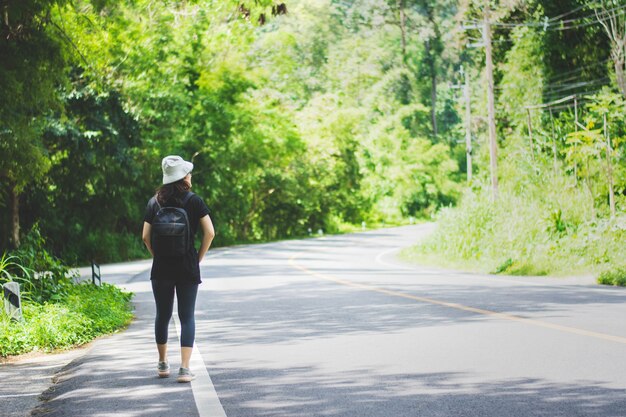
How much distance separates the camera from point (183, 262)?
25.1ft

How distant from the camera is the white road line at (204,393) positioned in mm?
6523

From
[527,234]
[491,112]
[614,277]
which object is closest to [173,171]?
[614,277]

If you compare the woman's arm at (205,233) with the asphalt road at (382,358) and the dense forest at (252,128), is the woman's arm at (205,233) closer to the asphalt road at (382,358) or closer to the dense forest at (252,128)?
the asphalt road at (382,358)

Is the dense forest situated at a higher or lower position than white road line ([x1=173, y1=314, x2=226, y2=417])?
higher

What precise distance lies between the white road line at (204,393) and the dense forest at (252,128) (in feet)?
21.3

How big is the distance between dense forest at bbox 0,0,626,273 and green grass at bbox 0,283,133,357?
255 cm

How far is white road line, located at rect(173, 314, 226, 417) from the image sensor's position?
21.4 ft

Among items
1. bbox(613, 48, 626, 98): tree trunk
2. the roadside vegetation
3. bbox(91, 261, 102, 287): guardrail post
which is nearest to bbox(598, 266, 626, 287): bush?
the roadside vegetation

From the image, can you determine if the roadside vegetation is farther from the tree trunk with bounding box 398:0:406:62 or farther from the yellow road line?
the tree trunk with bounding box 398:0:406:62

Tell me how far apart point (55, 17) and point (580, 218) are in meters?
14.0

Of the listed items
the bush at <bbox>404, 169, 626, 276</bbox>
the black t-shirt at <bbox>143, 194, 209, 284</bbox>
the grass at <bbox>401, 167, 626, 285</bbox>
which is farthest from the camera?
the bush at <bbox>404, 169, 626, 276</bbox>

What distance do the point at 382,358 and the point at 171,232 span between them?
7.98ft

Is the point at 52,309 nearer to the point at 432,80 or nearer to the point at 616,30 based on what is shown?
the point at 616,30

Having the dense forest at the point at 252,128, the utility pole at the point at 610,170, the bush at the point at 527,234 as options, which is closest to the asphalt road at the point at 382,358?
the dense forest at the point at 252,128
